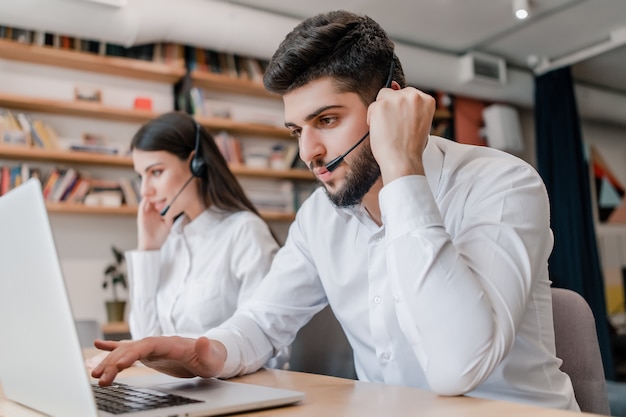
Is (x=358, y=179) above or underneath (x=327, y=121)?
underneath

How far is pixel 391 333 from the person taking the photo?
1125mm

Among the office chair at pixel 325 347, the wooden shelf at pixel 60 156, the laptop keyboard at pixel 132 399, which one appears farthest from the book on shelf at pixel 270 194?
the laptop keyboard at pixel 132 399

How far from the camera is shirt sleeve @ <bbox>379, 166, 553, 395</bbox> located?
0.82 m

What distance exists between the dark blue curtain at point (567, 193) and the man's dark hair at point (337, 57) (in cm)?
411

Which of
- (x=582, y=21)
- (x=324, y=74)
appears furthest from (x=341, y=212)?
(x=582, y=21)

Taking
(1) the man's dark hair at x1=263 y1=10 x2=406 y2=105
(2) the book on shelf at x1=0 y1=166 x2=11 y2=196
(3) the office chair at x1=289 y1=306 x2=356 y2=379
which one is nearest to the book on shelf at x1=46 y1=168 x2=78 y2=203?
(2) the book on shelf at x1=0 y1=166 x2=11 y2=196

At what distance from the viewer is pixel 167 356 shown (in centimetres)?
96

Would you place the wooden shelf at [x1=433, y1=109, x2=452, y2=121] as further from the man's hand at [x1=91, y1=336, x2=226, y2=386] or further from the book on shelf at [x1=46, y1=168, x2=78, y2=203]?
the man's hand at [x1=91, y1=336, x2=226, y2=386]

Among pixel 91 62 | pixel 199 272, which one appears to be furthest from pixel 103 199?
pixel 199 272

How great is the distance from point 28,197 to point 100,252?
133 inches

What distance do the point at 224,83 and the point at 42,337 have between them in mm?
3637

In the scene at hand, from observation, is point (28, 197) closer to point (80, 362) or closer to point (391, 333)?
point (80, 362)

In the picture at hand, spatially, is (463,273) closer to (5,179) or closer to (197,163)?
(197,163)

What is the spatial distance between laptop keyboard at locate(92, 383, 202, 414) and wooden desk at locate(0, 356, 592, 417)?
0.30 feet
